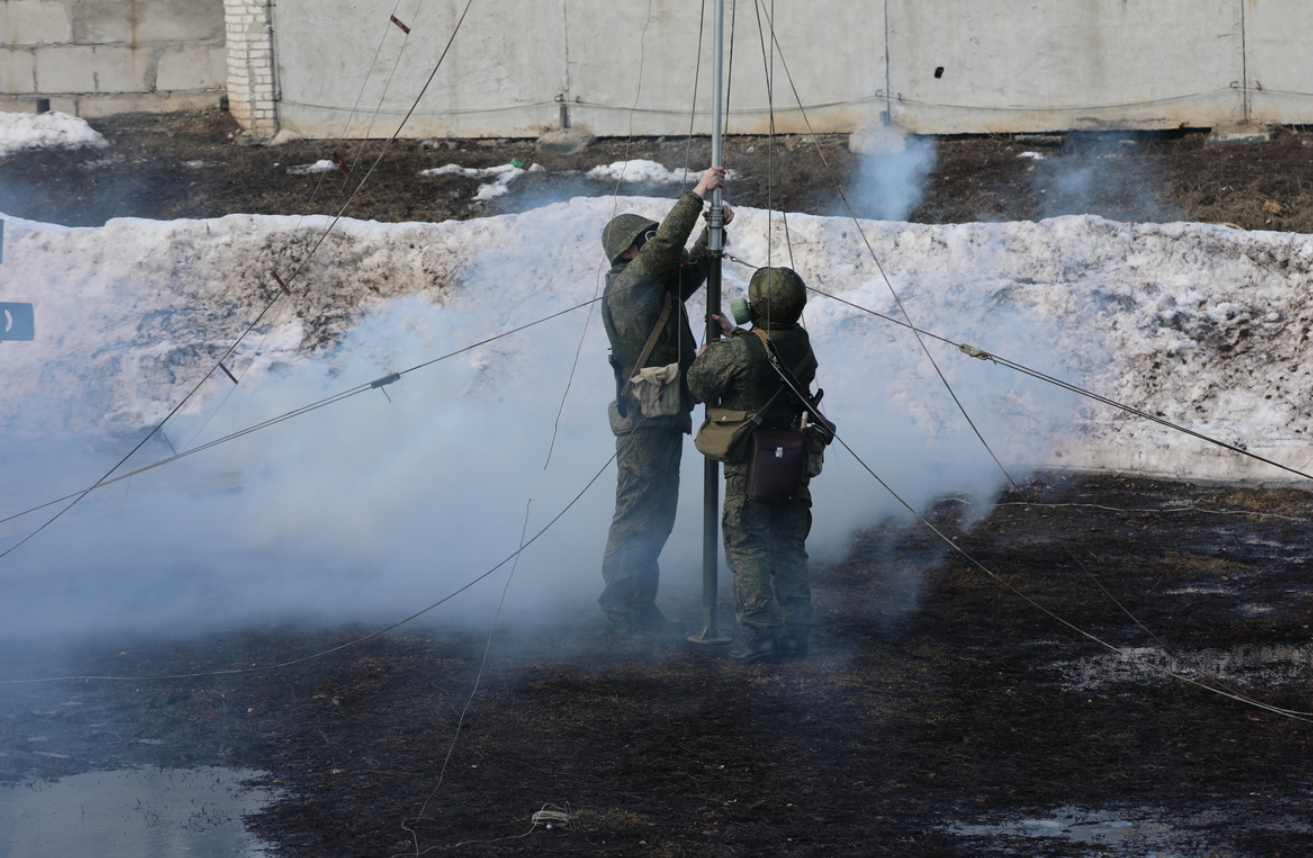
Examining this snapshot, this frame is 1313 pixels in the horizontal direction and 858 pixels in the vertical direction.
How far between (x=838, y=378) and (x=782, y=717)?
597 cm

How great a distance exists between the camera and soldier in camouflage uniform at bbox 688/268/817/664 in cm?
570

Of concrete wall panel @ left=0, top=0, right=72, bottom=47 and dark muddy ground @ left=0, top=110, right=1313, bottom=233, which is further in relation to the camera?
concrete wall panel @ left=0, top=0, right=72, bottom=47

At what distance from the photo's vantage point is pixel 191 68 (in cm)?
1650

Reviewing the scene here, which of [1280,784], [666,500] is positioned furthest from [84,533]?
[1280,784]

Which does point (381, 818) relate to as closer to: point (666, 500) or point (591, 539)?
point (666, 500)

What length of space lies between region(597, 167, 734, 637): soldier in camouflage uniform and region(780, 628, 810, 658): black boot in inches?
29.2

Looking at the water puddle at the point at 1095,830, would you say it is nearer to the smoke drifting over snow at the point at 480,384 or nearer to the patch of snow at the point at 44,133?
the smoke drifting over snow at the point at 480,384

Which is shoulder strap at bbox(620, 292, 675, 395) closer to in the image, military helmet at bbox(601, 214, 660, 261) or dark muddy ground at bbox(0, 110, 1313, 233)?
military helmet at bbox(601, 214, 660, 261)

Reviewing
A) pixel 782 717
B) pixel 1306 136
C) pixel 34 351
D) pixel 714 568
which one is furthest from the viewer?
pixel 1306 136

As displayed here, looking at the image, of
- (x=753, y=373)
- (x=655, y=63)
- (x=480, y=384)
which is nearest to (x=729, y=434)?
(x=753, y=373)

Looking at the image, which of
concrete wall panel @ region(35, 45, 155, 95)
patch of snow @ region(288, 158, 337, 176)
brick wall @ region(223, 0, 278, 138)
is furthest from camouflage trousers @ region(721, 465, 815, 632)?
concrete wall panel @ region(35, 45, 155, 95)

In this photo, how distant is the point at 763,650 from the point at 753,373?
131cm

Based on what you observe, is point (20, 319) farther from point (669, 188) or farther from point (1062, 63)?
point (1062, 63)

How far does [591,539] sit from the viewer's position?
26.2 ft
